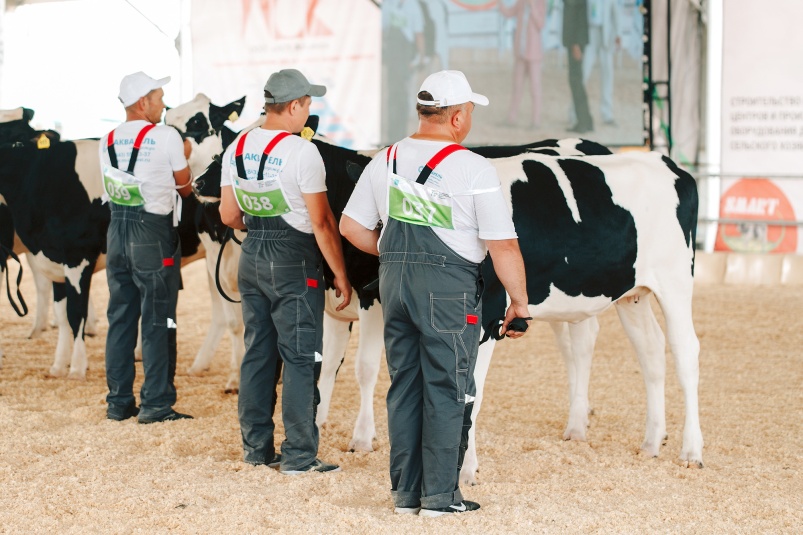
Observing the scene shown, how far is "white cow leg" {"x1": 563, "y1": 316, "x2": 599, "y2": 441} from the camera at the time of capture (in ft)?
17.4

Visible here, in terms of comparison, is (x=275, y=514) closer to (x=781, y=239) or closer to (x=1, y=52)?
(x=781, y=239)

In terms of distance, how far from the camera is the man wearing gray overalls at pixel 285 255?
13.6 feet

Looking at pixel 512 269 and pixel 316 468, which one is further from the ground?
pixel 512 269

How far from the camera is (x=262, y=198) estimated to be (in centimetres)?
418

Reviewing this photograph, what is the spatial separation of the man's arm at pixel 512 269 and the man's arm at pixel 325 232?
0.88m

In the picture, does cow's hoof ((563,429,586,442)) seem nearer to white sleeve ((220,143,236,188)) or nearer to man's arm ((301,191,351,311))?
man's arm ((301,191,351,311))

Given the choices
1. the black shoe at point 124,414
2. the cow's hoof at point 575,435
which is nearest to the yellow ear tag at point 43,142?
the black shoe at point 124,414

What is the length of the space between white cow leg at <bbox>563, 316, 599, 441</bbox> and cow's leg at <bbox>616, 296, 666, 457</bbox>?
0.30 meters

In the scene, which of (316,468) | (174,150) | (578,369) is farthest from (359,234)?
(578,369)

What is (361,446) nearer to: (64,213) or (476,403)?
(476,403)

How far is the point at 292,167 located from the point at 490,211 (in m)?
1.06

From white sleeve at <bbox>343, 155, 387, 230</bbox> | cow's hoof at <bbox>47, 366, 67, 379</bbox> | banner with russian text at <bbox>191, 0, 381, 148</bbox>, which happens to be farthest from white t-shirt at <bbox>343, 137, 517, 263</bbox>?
banner with russian text at <bbox>191, 0, 381, 148</bbox>

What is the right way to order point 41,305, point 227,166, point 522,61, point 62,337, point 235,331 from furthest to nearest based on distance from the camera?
1. point 522,61
2. point 41,305
3. point 62,337
4. point 235,331
5. point 227,166

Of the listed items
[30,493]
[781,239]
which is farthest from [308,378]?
[781,239]
